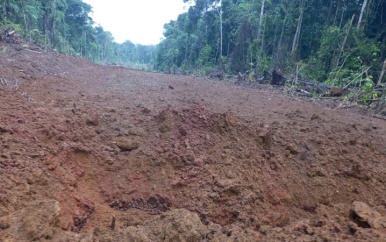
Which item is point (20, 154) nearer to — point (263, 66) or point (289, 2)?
point (263, 66)

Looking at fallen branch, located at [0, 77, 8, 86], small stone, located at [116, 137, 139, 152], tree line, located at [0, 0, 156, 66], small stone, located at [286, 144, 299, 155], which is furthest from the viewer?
tree line, located at [0, 0, 156, 66]

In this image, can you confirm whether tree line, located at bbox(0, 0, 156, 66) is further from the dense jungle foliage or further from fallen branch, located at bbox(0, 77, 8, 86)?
fallen branch, located at bbox(0, 77, 8, 86)

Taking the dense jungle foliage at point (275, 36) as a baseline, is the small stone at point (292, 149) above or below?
below

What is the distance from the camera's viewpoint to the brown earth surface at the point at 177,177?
161 centimetres

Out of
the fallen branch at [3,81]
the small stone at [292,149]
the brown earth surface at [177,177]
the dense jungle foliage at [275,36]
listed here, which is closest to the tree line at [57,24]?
the dense jungle foliage at [275,36]

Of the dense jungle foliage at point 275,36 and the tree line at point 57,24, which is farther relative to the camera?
the tree line at point 57,24

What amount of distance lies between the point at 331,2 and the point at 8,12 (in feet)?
63.5

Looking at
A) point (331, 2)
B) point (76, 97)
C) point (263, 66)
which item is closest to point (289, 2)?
point (331, 2)

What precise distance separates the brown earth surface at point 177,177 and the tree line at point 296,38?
16.4ft

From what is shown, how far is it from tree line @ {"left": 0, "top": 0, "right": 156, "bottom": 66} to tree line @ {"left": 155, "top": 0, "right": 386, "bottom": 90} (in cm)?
1233

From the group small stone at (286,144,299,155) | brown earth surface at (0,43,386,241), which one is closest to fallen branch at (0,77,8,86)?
brown earth surface at (0,43,386,241)

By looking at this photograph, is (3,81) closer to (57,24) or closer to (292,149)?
(292,149)

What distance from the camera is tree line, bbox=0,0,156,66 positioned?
1639 cm

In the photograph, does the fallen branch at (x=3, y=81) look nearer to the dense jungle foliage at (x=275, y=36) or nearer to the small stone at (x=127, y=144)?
the small stone at (x=127, y=144)
